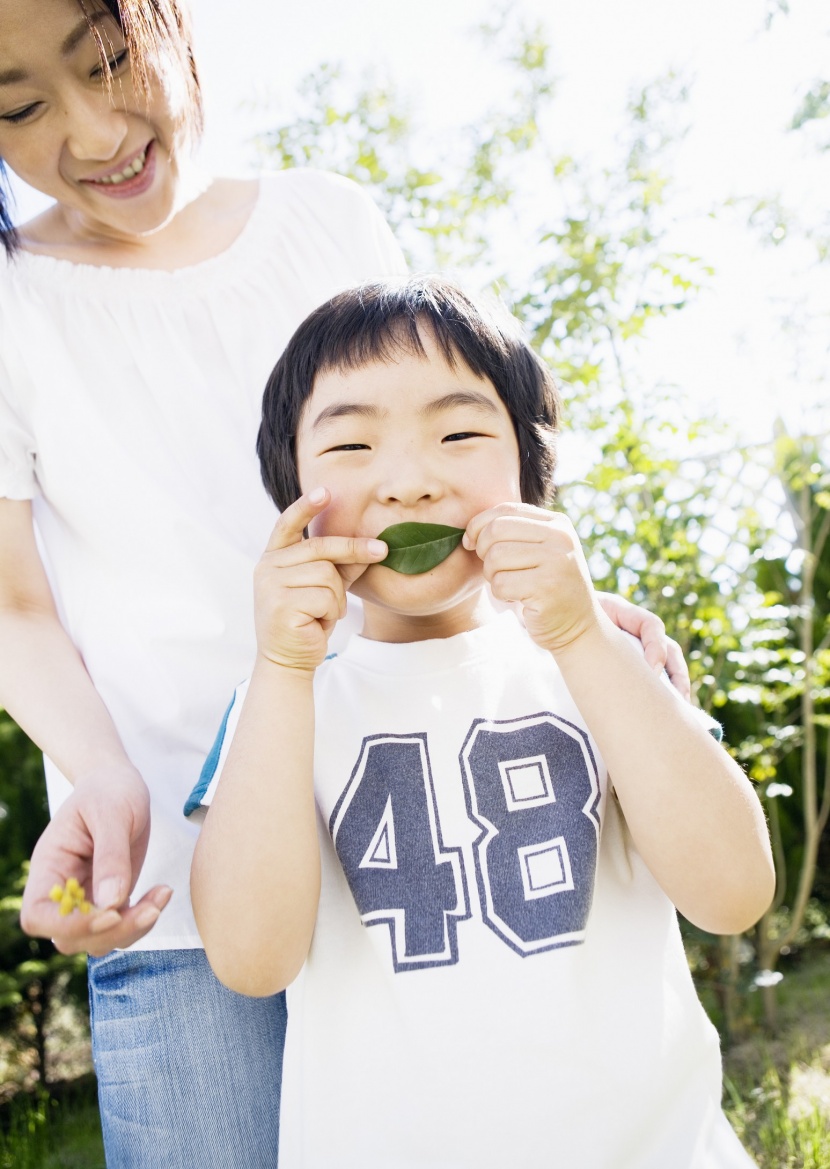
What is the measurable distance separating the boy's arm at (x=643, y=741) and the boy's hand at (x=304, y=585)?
178mm

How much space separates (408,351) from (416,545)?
0.31 m

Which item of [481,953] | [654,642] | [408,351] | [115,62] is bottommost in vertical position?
[481,953]

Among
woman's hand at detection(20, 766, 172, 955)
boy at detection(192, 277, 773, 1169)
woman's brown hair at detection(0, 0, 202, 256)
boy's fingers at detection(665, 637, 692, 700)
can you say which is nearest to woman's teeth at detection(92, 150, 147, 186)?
woman's brown hair at detection(0, 0, 202, 256)

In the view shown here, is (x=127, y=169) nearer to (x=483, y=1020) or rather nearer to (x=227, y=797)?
(x=227, y=797)

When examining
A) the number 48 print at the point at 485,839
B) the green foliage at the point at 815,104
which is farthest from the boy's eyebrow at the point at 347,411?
the green foliage at the point at 815,104

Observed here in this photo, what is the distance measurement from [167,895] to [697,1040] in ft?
2.55

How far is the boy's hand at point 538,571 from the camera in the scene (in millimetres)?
1413

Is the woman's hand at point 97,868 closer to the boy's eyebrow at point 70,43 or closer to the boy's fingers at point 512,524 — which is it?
the boy's fingers at point 512,524

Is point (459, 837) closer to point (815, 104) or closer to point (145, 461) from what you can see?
point (145, 461)

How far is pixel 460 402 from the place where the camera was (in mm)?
1551

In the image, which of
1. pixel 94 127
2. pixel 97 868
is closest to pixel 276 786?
pixel 97 868

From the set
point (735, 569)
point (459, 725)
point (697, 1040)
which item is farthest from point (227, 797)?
point (735, 569)

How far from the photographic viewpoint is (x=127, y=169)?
1.88 m

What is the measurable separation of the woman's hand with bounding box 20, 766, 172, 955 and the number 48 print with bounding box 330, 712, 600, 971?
1.08 ft
